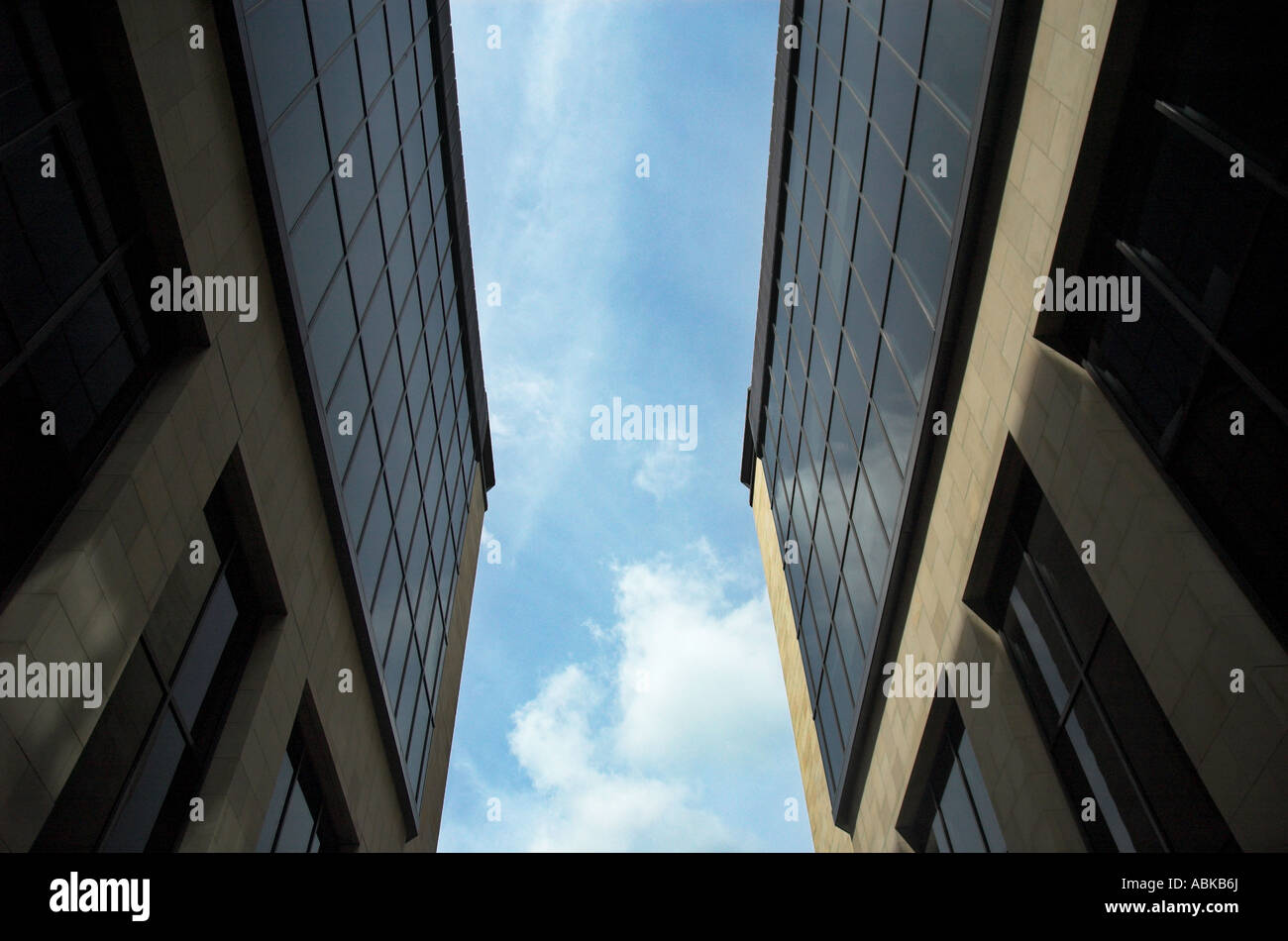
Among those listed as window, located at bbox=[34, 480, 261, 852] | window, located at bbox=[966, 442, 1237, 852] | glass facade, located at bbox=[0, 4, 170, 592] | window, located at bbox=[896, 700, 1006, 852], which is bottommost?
window, located at bbox=[896, 700, 1006, 852]

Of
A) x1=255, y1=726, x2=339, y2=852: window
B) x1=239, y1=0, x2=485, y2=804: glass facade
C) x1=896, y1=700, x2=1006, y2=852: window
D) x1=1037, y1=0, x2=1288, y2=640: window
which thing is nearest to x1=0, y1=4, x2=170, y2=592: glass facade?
x1=239, y1=0, x2=485, y2=804: glass facade

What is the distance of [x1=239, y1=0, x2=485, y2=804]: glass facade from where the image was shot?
542 inches

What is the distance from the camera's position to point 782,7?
2444 centimetres

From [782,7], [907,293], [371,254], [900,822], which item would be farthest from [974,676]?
[782,7]

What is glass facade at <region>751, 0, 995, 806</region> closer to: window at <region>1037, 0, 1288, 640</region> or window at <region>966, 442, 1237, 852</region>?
window at <region>966, 442, 1237, 852</region>

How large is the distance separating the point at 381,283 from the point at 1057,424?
43.3 feet

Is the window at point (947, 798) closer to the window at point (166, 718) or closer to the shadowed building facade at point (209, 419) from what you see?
the shadowed building facade at point (209, 419)

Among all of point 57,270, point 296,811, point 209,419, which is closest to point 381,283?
point 209,419

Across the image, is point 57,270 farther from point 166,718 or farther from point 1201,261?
point 1201,261

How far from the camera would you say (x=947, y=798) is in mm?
15477

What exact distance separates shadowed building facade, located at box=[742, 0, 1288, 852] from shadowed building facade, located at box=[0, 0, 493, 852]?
32.9 feet

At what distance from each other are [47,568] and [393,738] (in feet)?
37.4

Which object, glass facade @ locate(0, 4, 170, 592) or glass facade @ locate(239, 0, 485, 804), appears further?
glass facade @ locate(239, 0, 485, 804)

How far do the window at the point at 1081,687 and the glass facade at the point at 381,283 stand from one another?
11.0 m
